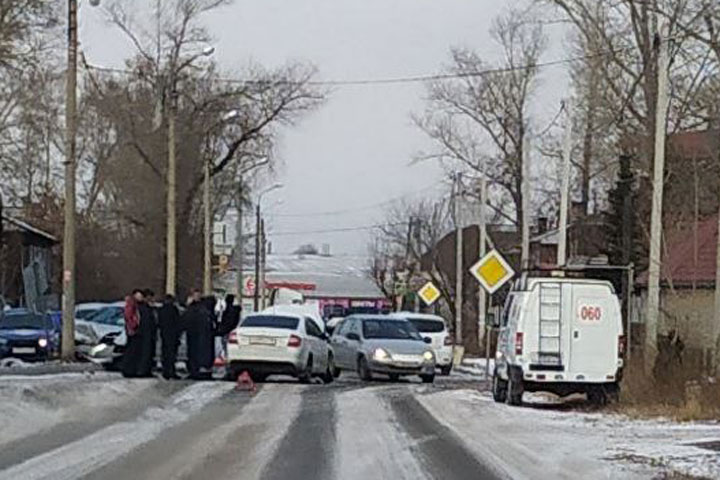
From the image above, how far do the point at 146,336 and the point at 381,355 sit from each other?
20.8ft

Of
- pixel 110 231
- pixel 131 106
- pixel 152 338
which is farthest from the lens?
Answer: pixel 110 231

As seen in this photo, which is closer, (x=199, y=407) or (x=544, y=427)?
(x=544, y=427)

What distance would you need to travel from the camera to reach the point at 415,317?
42750mm

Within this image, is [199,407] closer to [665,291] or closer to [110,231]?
[665,291]

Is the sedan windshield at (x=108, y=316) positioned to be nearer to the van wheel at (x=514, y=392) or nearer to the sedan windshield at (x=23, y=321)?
the sedan windshield at (x=23, y=321)

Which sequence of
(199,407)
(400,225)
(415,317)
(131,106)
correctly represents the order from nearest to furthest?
(199,407) → (415,317) → (131,106) → (400,225)

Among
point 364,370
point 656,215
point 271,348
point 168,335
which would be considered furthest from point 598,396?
point 364,370

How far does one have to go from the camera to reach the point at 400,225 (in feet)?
340

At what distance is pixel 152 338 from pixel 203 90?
1360 inches

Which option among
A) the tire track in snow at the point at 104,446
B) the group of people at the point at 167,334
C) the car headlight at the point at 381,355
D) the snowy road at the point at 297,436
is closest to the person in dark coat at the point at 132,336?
the group of people at the point at 167,334

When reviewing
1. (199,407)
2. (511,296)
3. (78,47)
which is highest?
(78,47)

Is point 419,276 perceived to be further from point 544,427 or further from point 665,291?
point 544,427

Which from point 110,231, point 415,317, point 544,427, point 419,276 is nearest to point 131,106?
point 110,231

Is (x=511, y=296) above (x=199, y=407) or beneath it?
above
